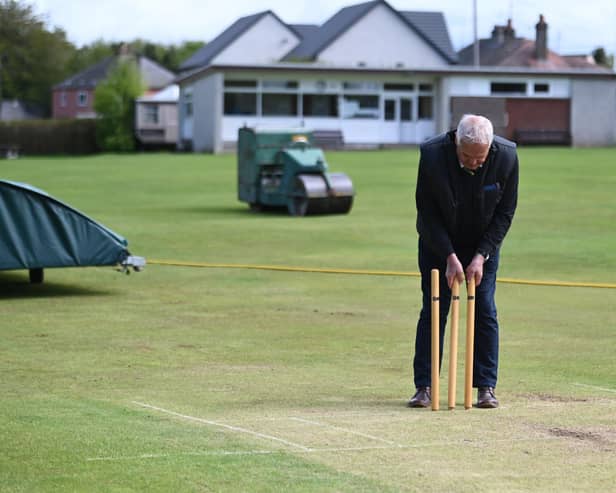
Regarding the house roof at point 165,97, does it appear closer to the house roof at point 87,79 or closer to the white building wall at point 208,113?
the white building wall at point 208,113

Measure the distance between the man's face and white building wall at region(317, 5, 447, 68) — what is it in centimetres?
7251

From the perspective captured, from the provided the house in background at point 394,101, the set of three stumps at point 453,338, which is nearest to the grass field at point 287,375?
the set of three stumps at point 453,338

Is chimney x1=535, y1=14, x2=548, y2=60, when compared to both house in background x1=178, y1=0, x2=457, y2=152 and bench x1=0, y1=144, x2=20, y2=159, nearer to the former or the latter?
house in background x1=178, y1=0, x2=457, y2=152

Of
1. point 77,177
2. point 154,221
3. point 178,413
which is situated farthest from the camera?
point 77,177

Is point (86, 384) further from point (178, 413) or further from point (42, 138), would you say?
point (42, 138)

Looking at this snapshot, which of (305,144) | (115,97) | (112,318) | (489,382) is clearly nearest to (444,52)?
(115,97)

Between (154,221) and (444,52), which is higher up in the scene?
(444,52)

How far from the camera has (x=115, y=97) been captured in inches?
3172

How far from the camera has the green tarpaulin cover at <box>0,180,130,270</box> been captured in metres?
16.1

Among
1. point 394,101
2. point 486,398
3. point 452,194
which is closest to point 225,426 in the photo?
point 486,398

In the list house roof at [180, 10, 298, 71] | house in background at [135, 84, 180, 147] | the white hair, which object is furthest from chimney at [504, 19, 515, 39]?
the white hair

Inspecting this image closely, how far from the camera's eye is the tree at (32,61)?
85831 millimetres

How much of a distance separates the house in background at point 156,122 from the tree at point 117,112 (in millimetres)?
502

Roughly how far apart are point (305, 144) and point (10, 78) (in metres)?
111
